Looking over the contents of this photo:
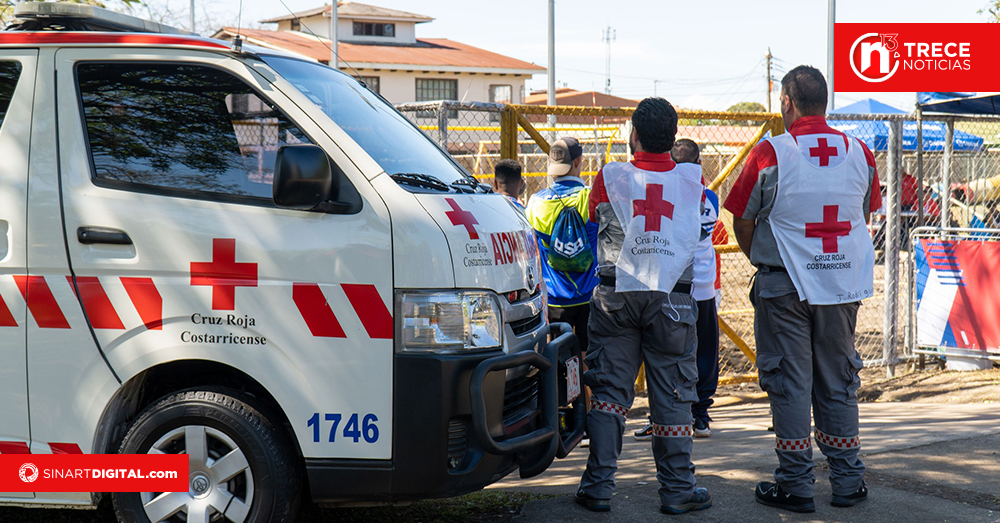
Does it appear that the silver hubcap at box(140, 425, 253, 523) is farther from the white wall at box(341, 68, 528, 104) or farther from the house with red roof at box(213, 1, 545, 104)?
the house with red roof at box(213, 1, 545, 104)

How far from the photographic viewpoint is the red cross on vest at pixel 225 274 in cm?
340

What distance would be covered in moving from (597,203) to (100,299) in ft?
7.40

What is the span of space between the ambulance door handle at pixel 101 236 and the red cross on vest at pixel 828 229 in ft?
10.1

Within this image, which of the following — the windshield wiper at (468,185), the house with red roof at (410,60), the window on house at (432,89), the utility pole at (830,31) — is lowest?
the windshield wiper at (468,185)

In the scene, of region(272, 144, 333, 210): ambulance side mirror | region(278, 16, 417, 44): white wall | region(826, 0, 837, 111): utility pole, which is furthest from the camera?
region(278, 16, 417, 44): white wall

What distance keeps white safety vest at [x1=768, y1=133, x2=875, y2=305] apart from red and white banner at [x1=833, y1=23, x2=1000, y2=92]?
26.2ft

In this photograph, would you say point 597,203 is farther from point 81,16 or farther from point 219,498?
point 81,16

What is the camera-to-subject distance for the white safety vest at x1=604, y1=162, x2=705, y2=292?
13.7ft

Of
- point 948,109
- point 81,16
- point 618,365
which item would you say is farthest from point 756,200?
point 948,109

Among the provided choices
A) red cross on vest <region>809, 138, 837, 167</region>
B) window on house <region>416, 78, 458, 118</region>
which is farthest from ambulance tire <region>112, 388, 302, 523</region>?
window on house <region>416, 78, 458, 118</region>

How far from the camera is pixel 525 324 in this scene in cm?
382

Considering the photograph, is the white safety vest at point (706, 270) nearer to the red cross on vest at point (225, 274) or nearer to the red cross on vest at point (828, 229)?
the red cross on vest at point (828, 229)

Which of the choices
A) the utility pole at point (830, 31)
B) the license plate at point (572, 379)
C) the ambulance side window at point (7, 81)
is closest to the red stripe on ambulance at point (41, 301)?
the ambulance side window at point (7, 81)

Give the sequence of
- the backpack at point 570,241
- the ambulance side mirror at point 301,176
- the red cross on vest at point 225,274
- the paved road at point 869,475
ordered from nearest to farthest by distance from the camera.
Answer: the ambulance side mirror at point 301,176
the red cross on vest at point 225,274
the paved road at point 869,475
the backpack at point 570,241
